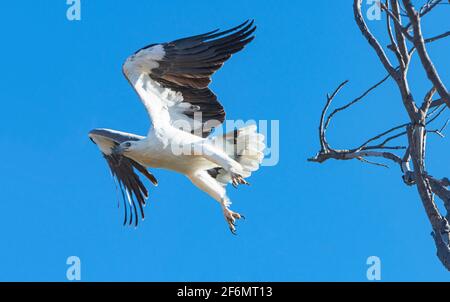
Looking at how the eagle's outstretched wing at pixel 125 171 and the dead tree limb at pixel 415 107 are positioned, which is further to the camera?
the eagle's outstretched wing at pixel 125 171

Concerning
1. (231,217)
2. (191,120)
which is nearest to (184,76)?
(191,120)

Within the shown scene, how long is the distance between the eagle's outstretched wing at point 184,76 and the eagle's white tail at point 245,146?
0.55 m

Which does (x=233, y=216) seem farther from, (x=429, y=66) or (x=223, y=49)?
(x=429, y=66)

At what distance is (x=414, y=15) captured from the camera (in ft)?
15.2

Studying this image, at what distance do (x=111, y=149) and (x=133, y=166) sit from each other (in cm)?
31

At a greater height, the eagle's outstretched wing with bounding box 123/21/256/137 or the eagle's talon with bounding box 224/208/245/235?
the eagle's outstretched wing with bounding box 123/21/256/137

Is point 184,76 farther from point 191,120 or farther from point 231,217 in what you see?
point 231,217

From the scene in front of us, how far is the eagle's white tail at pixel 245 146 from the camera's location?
7480 millimetres

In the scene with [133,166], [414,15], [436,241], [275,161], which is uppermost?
[133,166]

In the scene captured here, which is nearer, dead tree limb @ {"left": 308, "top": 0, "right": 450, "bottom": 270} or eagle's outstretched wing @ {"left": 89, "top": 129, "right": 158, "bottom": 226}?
dead tree limb @ {"left": 308, "top": 0, "right": 450, "bottom": 270}

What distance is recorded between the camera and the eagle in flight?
7500 mm
